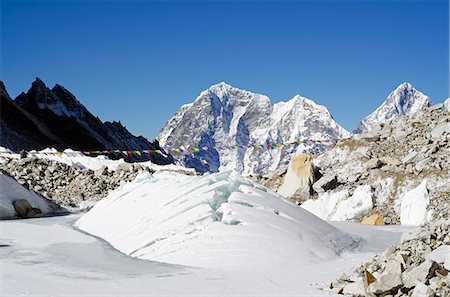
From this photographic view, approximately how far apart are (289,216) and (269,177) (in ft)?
49.6

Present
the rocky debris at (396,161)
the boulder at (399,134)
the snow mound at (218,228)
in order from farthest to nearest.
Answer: the boulder at (399,134) → the rocky debris at (396,161) → the snow mound at (218,228)

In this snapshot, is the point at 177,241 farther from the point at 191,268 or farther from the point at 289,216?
the point at 289,216

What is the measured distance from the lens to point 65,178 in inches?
1072

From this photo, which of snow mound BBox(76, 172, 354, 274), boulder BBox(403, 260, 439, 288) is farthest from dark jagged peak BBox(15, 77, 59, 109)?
boulder BBox(403, 260, 439, 288)

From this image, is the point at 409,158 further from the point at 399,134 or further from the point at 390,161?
the point at 399,134

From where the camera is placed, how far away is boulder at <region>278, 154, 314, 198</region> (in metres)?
24.0

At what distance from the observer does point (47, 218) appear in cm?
2011

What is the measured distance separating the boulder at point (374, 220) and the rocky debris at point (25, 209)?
44.8 ft

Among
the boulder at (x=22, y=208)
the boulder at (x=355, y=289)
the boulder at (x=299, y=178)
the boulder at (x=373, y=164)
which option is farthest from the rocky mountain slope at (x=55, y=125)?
the boulder at (x=355, y=289)

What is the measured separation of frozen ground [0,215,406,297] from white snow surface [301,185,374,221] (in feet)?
23.3

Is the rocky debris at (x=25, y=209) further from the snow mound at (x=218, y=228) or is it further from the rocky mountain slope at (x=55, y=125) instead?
the rocky mountain slope at (x=55, y=125)

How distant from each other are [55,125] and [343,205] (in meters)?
62.6

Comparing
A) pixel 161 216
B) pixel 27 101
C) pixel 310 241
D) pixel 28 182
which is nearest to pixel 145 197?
pixel 161 216

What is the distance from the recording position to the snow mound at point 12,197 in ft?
63.1
